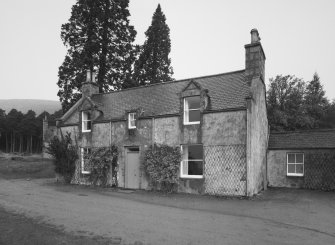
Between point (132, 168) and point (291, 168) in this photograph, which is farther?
point (291, 168)

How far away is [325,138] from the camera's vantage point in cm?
1920

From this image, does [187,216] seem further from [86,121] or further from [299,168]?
[86,121]

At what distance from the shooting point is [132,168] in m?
18.4

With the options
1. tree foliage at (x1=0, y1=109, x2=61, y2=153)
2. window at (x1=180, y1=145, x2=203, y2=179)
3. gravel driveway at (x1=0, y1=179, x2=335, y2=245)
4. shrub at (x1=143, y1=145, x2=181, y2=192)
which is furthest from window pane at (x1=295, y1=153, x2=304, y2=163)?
tree foliage at (x1=0, y1=109, x2=61, y2=153)

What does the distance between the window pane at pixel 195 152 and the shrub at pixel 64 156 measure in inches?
387

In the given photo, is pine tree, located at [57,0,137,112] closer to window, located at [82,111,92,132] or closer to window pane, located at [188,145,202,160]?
window, located at [82,111,92,132]

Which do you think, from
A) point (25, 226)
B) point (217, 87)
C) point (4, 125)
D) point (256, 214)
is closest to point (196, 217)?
point (256, 214)

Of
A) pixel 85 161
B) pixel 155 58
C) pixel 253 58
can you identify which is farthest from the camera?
pixel 155 58

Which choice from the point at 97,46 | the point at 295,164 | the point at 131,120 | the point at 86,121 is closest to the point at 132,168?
the point at 131,120

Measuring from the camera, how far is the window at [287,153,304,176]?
63.9 feet

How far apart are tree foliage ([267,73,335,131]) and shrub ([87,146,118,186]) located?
26790 millimetres

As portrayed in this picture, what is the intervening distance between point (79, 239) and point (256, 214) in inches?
283

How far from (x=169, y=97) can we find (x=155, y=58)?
2133 cm

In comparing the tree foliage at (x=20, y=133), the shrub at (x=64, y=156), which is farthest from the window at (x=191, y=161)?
the tree foliage at (x=20, y=133)
